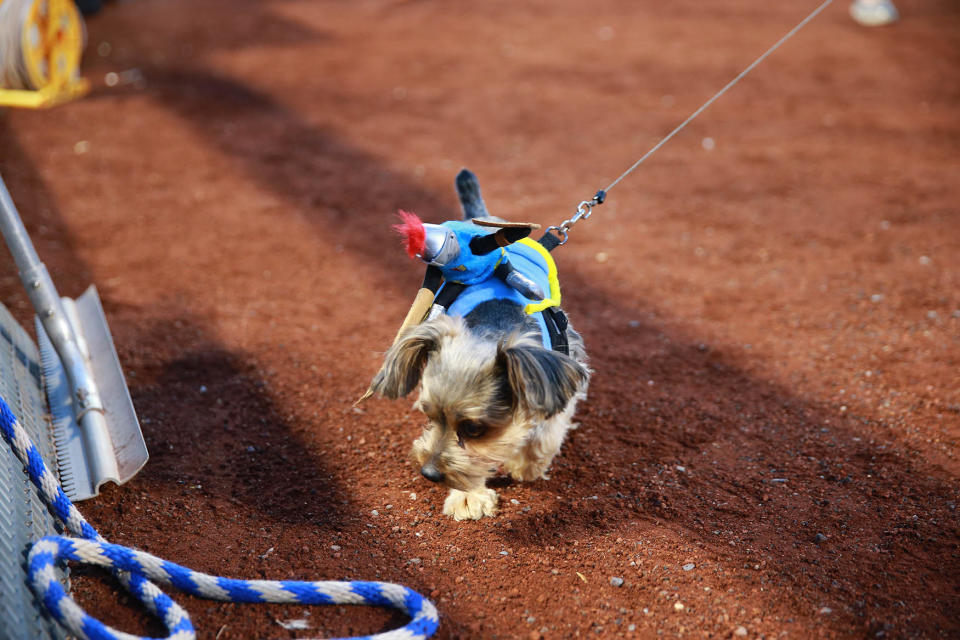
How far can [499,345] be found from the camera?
3.36m

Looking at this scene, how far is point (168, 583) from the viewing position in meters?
3.11

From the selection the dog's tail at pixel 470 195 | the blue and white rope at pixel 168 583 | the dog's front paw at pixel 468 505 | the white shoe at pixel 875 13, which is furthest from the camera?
the white shoe at pixel 875 13

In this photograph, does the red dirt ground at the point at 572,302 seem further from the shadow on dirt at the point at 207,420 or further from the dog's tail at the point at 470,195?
the dog's tail at the point at 470,195

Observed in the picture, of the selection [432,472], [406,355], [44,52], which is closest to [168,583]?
[432,472]

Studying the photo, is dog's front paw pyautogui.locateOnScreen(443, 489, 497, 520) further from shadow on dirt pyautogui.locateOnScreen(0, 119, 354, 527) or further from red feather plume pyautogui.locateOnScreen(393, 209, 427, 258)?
red feather plume pyautogui.locateOnScreen(393, 209, 427, 258)

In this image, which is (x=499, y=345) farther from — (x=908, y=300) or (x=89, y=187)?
(x=89, y=187)

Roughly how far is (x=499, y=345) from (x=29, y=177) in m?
6.66

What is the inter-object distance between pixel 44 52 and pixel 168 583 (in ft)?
21.5

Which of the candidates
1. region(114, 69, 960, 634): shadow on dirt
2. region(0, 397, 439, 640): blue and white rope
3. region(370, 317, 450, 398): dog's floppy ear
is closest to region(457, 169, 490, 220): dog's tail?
region(370, 317, 450, 398): dog's floppy ear

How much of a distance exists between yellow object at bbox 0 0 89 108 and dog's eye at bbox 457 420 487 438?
17.2 feet

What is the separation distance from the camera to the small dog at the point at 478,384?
10.8 ft

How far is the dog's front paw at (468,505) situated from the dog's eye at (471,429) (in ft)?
1.32

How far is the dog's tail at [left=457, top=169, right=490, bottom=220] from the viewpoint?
4191mm

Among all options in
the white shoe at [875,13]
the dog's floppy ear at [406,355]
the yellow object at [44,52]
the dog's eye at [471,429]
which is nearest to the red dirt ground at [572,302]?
the white shoe at [875,13]
